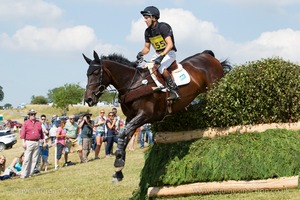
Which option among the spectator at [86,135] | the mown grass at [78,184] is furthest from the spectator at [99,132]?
the mown grass at [78,184]

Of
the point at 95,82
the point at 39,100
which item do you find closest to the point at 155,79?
the point at 95,82

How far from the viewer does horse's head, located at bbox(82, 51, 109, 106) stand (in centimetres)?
847

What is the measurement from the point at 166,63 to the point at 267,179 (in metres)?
2.94

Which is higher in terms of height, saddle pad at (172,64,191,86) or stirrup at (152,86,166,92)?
saddle pad at (172,64,191,86)

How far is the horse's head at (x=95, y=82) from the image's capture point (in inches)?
333

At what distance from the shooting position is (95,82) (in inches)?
337

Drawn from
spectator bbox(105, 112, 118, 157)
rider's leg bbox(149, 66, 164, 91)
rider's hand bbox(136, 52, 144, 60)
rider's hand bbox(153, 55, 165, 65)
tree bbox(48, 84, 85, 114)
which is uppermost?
tree bbox(48, 84, 85, 114)

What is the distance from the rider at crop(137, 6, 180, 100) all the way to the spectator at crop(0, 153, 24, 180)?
9359 mm

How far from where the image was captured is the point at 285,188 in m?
8.08

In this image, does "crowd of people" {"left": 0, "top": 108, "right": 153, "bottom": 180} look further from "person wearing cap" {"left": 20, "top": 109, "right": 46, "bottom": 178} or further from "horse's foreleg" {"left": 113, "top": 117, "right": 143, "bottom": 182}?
"horse's foreleg" {"left": 113, "top": 117, "right": 143, "bottom": 182}

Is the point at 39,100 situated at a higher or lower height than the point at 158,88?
higher

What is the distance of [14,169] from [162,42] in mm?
9859

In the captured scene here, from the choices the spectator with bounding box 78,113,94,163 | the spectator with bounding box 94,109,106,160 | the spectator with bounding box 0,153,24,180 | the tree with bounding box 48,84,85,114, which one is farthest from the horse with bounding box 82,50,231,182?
the tree with bounding box 48,84,85,114

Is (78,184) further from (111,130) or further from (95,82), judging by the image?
(111,130)
